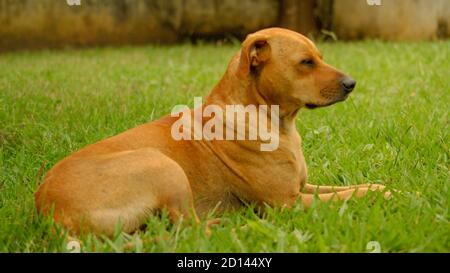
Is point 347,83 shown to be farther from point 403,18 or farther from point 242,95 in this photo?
point 403,18

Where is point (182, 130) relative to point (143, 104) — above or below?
above

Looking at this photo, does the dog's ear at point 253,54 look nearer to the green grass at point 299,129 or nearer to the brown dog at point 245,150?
the brown dog at point 245,150

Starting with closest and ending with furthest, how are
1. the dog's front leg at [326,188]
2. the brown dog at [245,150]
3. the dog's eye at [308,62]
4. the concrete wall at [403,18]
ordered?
the brown dog at [245,150], the dog's eye at [308,62], the dog's front leg at [326,188], the concrete wall at [403,18]

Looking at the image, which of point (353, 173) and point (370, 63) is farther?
point (370, 63)

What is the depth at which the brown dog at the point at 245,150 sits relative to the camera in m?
3.61

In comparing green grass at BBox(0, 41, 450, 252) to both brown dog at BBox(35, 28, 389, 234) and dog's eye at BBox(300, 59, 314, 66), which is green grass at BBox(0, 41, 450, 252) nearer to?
brown dog at BBox(35, 28, 389, 234)

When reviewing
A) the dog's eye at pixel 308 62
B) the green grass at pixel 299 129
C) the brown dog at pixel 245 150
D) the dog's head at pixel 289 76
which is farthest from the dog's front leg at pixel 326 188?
the dog's eye at pixel 308 62

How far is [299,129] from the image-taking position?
567cm

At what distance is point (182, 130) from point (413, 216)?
48.8 inches

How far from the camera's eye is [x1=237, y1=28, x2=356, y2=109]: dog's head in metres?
3.95

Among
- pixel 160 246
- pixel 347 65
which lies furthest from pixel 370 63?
pixel 160 246

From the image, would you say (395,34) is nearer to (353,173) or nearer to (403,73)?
(403,73)

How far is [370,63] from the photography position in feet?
29.5

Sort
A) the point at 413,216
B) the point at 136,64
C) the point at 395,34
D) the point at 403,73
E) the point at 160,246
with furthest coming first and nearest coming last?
the point at 395,34 < the point at 136,64 < the point at 403,73 < the point at 413,216 < the point at 160,246
